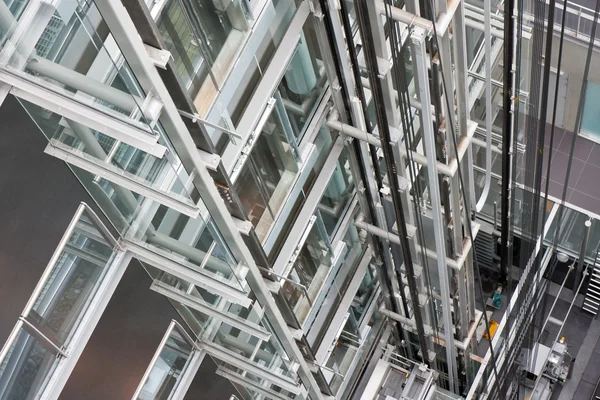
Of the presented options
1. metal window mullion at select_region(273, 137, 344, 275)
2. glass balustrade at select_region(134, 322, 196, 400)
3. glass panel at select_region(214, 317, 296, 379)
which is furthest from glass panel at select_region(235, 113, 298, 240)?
glass balustrade at select_region(134, 322, 196, 400)

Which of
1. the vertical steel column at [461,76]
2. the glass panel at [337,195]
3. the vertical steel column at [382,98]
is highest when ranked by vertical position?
the vertical steel column at [461,76]

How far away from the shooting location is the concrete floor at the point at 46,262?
394 inches

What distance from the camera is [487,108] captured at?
55.9ft

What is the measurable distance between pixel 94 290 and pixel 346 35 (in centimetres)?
401

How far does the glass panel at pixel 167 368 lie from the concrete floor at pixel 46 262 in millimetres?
353

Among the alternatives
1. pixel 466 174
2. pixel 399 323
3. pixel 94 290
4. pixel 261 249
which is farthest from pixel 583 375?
pixel 94 290

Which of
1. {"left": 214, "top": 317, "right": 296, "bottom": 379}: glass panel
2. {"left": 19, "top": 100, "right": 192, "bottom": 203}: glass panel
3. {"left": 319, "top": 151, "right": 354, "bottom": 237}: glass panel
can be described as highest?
{"left": 319, "top": 151, "right": 354, "bottom": 237}: glass panel

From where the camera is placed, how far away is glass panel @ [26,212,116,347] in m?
11.0

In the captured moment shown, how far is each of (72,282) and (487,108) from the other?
7.90m

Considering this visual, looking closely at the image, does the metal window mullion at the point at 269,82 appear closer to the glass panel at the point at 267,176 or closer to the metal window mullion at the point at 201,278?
the glass panel at the point at 267,176

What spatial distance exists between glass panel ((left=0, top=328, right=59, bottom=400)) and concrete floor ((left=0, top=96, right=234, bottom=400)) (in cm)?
30

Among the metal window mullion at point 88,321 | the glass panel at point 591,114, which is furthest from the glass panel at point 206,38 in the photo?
the glass panel at point 591,114

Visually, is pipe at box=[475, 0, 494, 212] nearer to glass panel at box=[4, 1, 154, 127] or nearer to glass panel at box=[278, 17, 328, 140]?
glass panel at box=[278, 17, 328, 140]

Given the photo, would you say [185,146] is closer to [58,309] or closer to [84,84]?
[84,84]
